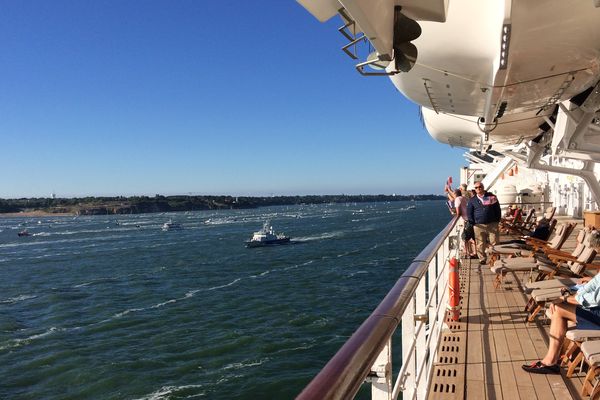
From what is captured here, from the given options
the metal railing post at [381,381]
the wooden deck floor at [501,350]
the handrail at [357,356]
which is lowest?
the wooden deck floor at [501,350]

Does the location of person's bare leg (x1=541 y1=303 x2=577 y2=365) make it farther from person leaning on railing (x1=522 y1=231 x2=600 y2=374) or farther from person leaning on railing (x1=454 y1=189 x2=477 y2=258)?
person leaning on railing (x1=454 y1=189 x2=477 y2=258)

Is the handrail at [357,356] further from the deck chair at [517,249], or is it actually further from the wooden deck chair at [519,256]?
the deck chair at [517,249]

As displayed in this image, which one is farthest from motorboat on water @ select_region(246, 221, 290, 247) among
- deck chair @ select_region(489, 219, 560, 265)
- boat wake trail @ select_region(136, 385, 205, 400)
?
deck chair @ select_region(489, 219, 560, 265)

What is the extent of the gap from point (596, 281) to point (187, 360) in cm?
1358

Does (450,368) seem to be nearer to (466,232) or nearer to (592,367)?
(592,367)

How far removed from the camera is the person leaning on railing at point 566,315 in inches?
122

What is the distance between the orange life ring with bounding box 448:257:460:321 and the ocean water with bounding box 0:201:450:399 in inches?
320

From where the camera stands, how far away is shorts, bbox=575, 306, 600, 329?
3045 mm

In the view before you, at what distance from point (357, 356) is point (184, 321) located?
19414mm

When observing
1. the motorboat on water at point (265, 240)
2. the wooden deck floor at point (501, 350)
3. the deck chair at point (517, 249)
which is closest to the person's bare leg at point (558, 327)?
the wooden deck floor at point (501, 350)

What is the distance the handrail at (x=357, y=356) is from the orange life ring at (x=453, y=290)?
106 inches

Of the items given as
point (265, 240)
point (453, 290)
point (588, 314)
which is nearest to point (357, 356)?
point (588, 314)

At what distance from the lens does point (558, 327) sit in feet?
10.7

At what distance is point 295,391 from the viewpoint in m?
12.1
